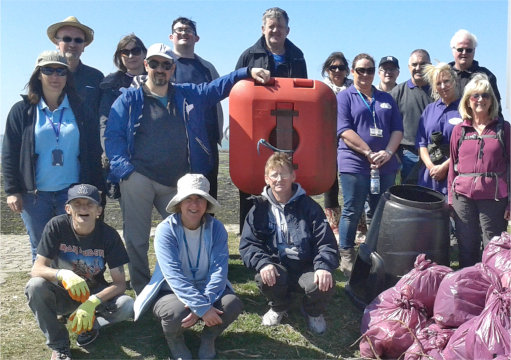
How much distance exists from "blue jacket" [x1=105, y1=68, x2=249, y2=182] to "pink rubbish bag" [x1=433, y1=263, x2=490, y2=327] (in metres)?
2.10

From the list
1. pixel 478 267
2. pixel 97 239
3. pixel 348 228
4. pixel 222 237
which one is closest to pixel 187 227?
pixel 222 237

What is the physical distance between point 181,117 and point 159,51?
0.54 m

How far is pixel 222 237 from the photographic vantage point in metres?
3.98

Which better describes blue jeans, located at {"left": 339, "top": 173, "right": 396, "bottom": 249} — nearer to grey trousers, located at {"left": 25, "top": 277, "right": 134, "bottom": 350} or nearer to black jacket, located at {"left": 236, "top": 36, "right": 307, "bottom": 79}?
black jacket, located at {"left": 236, "top": 36, "right": 307, "bottom": 79}

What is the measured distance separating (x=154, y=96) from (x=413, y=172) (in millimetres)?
2818

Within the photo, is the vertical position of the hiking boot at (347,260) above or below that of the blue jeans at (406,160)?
below

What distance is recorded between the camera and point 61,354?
3727mm

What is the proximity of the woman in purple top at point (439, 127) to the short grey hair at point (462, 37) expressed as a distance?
57cm

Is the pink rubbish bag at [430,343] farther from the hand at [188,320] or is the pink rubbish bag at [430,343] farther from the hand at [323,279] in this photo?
the hand at [188,320]

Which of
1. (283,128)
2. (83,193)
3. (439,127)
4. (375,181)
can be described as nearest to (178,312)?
(83,193)

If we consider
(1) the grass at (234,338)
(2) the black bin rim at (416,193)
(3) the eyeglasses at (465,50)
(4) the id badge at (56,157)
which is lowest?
(1) the grass at (234,338)

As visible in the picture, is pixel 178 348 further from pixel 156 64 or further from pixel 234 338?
pixel 156 64

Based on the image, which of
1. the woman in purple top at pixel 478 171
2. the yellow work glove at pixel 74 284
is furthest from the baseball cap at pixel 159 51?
the woman in purple top at pixel 478 171

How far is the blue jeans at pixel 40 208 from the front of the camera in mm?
4281
